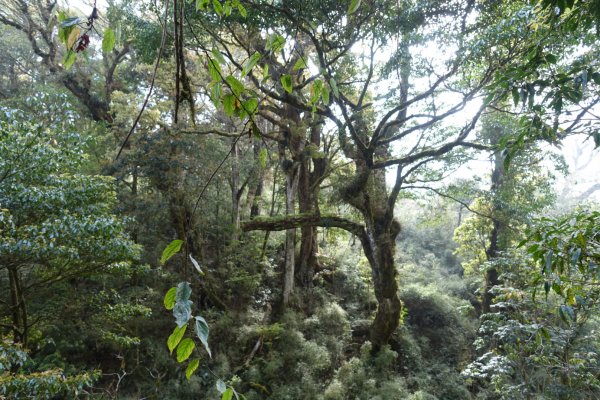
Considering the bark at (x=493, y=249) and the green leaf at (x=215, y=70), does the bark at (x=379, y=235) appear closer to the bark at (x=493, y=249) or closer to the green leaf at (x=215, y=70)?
the bark at (x=493, y=249)

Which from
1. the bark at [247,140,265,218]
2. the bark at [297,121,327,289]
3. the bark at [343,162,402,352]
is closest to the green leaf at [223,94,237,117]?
the bark at [343,162,402,352]

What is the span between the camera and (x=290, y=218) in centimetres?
800

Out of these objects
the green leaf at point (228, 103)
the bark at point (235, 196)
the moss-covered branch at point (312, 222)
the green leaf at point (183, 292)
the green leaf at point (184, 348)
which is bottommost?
the green leaf at point (184, 348)

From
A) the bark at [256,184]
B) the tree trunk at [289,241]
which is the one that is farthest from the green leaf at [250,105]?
the tree trunk at [289,241]

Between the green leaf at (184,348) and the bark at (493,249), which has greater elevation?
the bark at (493,249)

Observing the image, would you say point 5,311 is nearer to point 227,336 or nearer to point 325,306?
point 227,336

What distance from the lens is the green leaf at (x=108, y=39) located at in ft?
2.52

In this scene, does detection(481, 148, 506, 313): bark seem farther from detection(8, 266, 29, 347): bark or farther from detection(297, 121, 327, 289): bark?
detection(8, 266, 29, 347): bark

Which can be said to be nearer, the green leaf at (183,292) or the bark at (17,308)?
the green leaf at (183,292)

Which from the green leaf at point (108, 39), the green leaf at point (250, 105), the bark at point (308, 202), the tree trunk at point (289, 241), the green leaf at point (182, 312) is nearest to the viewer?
the green leaf at point (182, 312)

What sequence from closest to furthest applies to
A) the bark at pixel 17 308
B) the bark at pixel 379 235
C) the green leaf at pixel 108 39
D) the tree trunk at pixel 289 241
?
the green leaf at pixel 108 39
the bark at pixel 17 308
the bark at pixel 379 235
the tree trunk at pixel 289 241

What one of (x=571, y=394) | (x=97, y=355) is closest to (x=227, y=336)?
(x=97, y=355)

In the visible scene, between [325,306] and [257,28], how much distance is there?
22.3ft

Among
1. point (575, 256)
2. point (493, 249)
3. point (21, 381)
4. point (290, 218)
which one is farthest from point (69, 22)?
point (493, 249)
